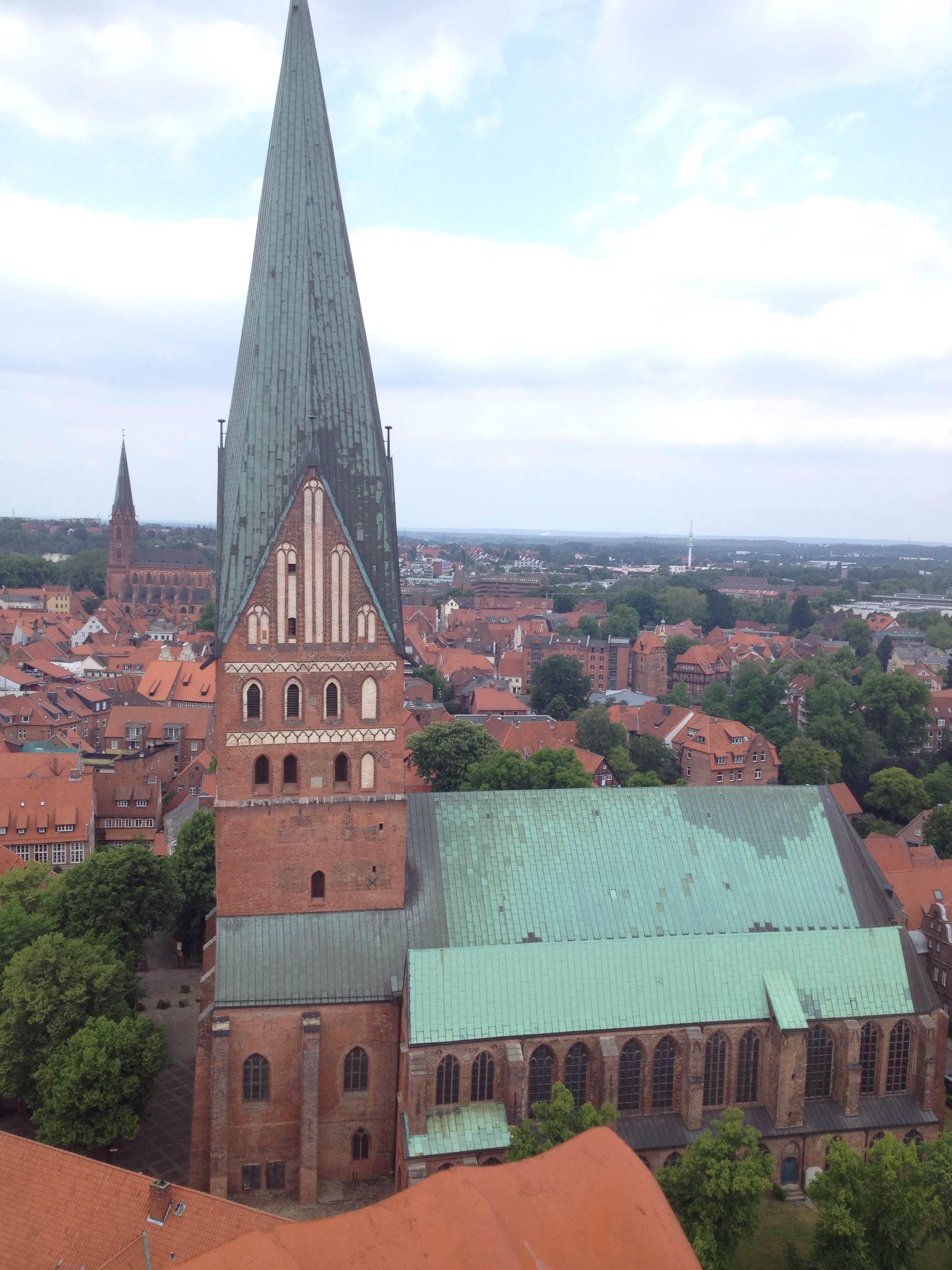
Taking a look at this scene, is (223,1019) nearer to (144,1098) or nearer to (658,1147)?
(144,1098)

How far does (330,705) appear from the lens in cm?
3959

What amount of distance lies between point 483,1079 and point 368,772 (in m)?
12.6

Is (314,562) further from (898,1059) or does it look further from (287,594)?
(898,1059)

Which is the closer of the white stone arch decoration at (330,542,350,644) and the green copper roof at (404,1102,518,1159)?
the green copper roof at (404,1102,518,1159)

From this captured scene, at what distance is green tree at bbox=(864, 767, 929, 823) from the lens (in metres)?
103

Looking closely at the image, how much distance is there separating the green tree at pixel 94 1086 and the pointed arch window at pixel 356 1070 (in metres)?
8.61

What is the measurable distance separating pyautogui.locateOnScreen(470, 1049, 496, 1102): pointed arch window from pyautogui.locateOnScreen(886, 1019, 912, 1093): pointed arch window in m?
17.1

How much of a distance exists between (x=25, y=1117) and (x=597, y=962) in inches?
1076

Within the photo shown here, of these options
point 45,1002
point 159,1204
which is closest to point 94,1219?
point 159,1204

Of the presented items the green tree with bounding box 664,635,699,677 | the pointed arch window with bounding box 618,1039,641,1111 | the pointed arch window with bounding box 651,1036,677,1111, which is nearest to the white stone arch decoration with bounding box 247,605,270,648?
the pointed arch window with bounding box 618,1039,641,1111

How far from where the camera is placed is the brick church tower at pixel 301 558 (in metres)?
38.0

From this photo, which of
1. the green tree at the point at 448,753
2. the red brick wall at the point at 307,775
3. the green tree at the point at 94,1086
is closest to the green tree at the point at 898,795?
the green tree at the point at 448,753

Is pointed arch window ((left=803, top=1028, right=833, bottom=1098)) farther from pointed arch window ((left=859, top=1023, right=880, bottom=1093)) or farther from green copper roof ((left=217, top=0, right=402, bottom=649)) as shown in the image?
green copper roof ((left=217, top=0, right=402, bottom=649))

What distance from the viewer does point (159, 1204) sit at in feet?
96.3
